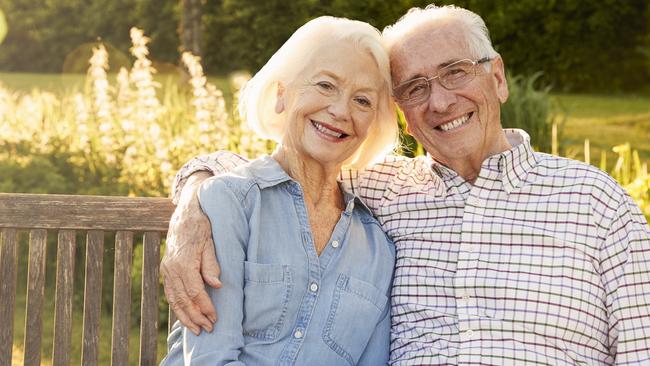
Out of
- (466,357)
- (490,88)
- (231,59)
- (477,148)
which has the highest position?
(231,59)

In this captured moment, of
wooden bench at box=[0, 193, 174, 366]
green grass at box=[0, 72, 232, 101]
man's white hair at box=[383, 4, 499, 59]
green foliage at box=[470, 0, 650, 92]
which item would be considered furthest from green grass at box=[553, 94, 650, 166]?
wooden bench at box=[0, 193, 174, 366]

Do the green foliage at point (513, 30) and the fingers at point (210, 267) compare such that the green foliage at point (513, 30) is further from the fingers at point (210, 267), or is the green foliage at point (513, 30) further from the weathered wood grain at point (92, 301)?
the fingers at point (210, 267)

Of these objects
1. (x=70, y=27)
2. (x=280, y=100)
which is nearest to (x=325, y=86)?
(x=280, y=100)

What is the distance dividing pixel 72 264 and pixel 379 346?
104 centimetres

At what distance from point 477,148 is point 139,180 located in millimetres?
3074

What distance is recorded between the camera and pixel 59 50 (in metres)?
21.4

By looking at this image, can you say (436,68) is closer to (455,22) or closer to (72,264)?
(455,22)

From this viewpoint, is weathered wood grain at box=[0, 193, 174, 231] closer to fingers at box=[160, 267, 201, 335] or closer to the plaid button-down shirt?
the plaid button-down shirt

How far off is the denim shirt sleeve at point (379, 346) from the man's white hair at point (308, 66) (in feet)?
1.66

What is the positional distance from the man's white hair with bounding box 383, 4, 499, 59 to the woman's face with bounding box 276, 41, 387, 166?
213 millimetres

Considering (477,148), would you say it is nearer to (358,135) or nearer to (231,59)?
(358,135)

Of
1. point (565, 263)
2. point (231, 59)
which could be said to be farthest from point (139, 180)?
point (231, 59)

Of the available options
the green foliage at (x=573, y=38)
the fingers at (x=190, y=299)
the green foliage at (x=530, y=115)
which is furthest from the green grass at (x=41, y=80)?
the fingers at (x=190, y=299)

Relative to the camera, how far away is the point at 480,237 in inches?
105
